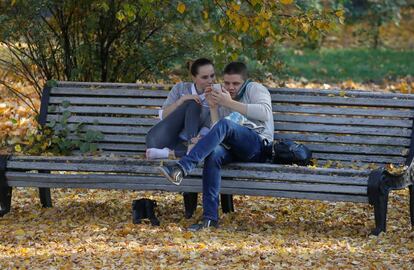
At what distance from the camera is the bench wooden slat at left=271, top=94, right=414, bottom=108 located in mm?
6934

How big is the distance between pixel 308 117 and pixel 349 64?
34.4ft

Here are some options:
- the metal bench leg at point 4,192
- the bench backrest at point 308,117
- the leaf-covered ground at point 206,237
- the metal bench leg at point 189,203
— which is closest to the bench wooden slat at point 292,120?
the bench backrest at point 308,117

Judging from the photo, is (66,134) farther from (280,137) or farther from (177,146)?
(280,137)

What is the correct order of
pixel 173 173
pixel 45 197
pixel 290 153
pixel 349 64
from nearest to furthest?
1. pixel 173 173
2. pixel 290 153
3. pixel 45 197
4. pixel 349 64

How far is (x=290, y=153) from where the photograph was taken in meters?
6.65

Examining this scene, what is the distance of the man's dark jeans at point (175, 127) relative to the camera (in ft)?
23.0

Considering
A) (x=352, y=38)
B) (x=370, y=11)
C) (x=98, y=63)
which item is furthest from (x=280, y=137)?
(x=352, y=38)

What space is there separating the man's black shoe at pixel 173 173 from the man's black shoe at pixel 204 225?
12.4 inches

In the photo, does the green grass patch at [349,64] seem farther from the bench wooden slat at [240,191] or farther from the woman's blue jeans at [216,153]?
the bench wooden slat at [240,191]

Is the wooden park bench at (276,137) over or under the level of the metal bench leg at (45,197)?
over

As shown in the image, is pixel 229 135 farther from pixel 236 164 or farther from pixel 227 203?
pixel 227 203

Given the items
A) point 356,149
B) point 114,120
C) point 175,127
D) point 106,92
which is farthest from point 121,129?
point 356,149

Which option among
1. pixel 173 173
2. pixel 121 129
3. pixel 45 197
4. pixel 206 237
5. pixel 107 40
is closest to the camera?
pixel 206 237

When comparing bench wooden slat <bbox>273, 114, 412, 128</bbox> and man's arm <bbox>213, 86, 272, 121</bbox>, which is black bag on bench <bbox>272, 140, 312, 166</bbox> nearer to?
man's arm <bbox>213, 86, 272, 121</bbox>
